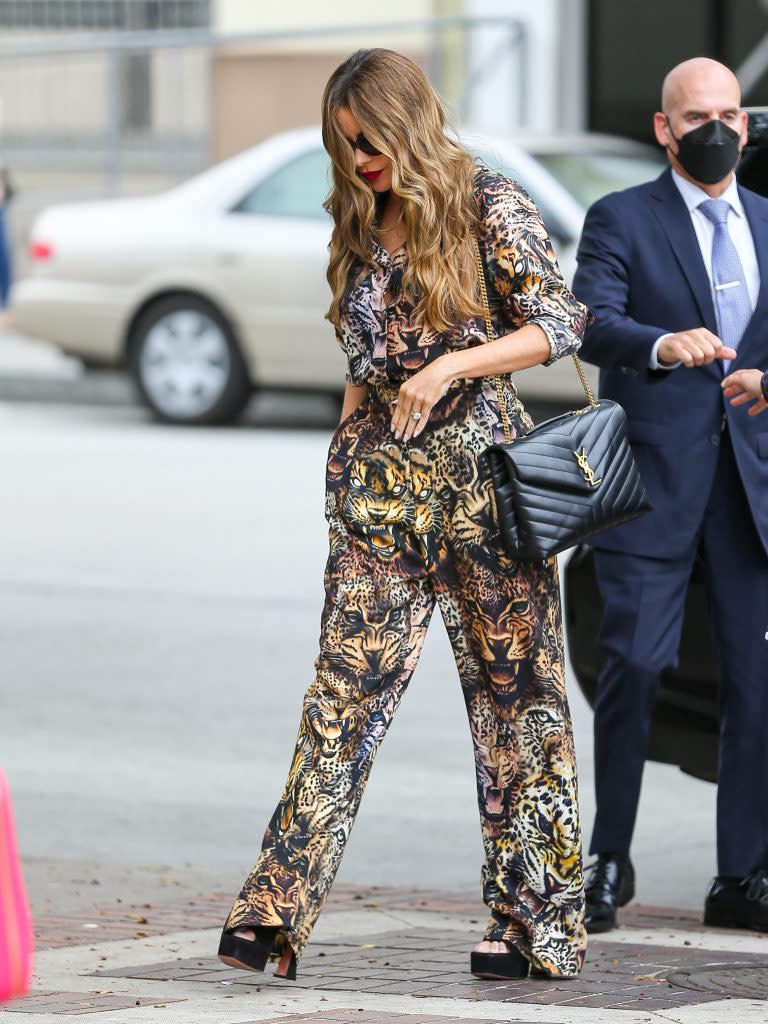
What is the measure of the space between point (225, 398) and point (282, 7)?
22.8 feet

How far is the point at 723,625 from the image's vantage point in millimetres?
5020

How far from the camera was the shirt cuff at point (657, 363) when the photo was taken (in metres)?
4.80

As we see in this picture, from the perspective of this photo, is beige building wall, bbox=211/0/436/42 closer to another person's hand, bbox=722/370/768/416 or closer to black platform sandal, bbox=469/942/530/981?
another person's hand, bbox=722/370/768/416

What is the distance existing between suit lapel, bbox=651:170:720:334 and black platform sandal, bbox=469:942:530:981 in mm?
1402

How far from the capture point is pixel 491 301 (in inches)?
176

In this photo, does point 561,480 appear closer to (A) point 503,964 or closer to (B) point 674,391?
(B) point 674,391

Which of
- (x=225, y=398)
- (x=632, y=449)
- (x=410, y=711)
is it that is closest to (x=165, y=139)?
(x=225, y=398)

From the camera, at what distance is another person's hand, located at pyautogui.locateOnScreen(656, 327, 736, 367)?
4.72 metres

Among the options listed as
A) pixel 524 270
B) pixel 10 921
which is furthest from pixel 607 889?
pixel 10 921

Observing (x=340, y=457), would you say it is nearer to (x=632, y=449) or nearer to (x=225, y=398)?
(x=632, y=449)

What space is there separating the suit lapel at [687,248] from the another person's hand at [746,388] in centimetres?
17

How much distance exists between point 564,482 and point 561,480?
0.01m

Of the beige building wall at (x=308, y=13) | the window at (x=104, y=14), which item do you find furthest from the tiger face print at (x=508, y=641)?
the window at (x=104, y=14)

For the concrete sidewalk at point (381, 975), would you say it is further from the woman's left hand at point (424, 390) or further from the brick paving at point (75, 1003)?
the woman's left hand at point (424, 390)
